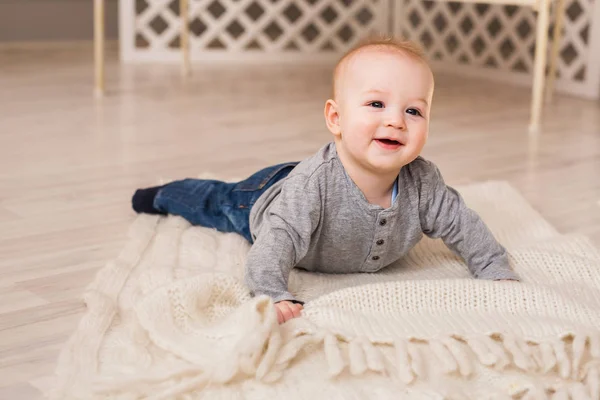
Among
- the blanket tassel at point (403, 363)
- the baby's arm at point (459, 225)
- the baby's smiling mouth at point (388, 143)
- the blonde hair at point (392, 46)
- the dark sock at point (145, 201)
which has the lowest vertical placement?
the dark sock at point (145, 201)

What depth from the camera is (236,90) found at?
2729mm

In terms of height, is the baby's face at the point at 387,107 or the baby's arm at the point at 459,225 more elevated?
the baby's face at the point at 387,107

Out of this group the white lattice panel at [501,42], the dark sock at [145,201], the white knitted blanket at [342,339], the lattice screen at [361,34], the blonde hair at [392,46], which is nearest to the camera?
the white knitted blanket at [342,339]

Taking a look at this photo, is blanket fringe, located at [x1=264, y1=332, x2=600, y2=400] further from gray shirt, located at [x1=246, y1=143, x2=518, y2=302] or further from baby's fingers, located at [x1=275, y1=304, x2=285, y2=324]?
gray shirt, located at [x1=246, y1=143, x2=518, y2=302]

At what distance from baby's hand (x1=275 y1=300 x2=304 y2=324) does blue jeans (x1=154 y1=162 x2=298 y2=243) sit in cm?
31

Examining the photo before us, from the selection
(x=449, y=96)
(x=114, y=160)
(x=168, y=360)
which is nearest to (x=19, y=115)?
(x=114, y=160)

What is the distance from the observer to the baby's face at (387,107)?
1076 mm

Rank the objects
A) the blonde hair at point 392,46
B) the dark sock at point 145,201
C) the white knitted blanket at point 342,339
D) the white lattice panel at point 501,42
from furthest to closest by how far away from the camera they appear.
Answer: the white lattice panel at point 501,42, the dark sock at point 145,201, the blonde hair at point 392,46, the white knitted blanket at point 342,339

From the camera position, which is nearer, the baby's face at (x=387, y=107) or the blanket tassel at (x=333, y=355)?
the blanket tassel at (x=333, y=355)

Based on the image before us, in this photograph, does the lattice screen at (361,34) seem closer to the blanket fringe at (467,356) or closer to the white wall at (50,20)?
the white wall at (50,20)

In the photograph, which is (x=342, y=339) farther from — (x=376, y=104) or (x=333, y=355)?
(x=376, y=104)

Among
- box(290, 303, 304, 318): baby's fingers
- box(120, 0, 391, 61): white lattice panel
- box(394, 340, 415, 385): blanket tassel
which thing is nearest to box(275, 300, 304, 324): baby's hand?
box(290, 303, 304, 318): baby's fingers

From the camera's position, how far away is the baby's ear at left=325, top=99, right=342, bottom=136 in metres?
1.14

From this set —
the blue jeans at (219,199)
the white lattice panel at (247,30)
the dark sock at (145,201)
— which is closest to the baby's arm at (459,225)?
the blue jeans at (219,199)
